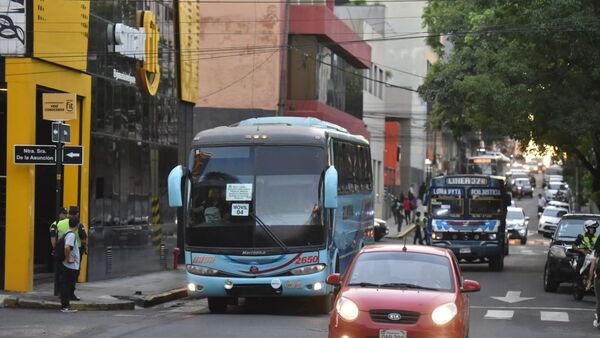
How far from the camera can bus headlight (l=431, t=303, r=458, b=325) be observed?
1187cm

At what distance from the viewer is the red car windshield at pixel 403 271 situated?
41.7 feet

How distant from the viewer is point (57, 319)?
56.9 ft

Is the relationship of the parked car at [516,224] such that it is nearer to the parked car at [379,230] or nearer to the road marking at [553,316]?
the parked car at [379,230]

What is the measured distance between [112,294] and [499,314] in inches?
316

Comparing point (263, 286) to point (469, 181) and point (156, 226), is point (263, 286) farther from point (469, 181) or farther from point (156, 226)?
point (469, 181)

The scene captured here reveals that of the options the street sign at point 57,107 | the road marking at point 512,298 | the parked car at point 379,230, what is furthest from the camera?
the parked car at point 379,230

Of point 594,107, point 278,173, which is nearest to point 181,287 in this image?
point 278,173

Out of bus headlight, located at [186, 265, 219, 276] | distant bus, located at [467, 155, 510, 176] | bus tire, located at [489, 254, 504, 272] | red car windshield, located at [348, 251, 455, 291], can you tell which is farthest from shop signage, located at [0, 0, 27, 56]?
distant bus, located at [467, 155, 510, 176]

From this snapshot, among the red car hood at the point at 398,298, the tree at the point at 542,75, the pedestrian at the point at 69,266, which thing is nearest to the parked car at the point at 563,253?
the tree at the point at 542,75

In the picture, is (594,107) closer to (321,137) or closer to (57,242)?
(321,137)

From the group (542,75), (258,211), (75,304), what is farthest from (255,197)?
(542,75)

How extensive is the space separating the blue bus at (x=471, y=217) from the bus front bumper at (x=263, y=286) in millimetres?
13944

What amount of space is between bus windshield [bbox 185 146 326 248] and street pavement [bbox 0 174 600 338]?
1.47m

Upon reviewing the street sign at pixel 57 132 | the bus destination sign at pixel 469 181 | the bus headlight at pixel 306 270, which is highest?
the street sign at pixel 57 132
